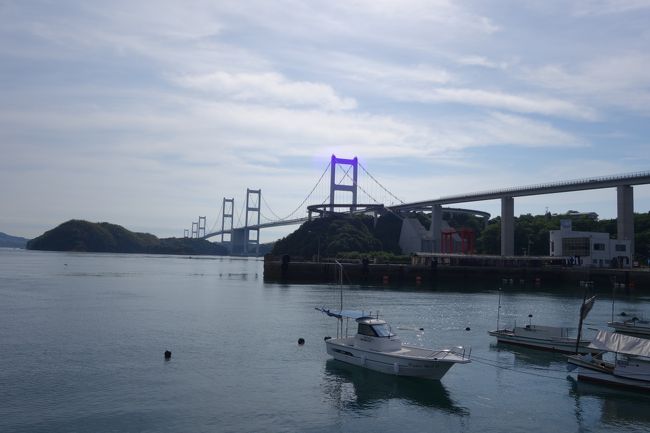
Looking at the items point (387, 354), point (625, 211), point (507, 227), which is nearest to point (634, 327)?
point (387, 354)

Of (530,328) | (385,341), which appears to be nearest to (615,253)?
(530,328)

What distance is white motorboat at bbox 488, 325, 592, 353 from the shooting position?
35.0 meters

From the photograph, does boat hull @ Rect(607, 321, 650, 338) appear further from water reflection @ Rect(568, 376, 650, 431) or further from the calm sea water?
water reflection @ Rect(568, 376, 650, 431)

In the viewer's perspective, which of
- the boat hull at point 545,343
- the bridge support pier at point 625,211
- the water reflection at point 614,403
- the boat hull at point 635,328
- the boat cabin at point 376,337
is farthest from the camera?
the bridge support pier at point 625,211

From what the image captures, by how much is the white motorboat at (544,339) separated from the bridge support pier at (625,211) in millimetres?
78886

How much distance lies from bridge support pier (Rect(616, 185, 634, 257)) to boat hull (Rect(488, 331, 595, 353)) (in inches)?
3183

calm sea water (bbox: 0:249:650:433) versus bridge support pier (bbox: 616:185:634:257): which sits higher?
bridge support pier (bbox: 616:185:634:257)

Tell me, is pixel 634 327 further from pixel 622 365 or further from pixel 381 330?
pixel 381 330

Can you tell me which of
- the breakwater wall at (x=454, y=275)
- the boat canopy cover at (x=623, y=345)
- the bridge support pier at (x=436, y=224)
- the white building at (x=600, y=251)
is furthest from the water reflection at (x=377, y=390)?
the bridge support pier at (x=436, y=224)

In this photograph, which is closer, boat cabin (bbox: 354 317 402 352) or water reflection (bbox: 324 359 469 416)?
water reflection (bbox: 324 359 469 416)

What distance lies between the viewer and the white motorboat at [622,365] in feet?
84.7

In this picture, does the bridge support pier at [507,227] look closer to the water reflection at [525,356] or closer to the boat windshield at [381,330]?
the water reflection at [525,356]

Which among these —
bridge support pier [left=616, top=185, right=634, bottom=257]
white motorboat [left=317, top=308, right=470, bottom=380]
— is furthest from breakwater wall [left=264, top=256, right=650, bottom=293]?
white motorboat [left=317, top=308, right=470, bottom=380]

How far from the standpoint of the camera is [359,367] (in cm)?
3011
